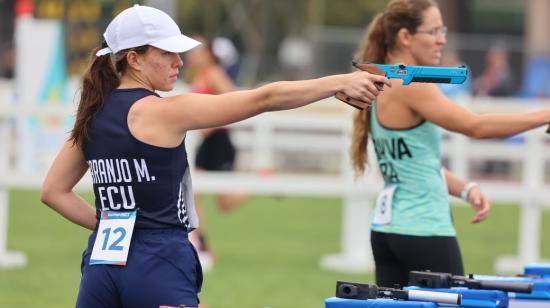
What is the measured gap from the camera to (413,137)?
22.6 ft


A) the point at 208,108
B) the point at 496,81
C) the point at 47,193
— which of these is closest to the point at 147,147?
the point at 208,108

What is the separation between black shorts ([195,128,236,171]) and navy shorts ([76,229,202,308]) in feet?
27.4

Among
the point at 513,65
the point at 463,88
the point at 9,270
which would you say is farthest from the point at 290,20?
the point at 9,270

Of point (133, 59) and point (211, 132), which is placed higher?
point (211, 132)

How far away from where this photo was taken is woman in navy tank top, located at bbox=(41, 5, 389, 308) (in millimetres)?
5465

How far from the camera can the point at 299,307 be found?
10.8m

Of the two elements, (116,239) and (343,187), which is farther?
(343,187)

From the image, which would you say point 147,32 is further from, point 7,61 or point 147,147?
point 7,61

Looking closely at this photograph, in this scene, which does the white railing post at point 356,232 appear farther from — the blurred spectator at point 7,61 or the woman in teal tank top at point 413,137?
the blurred spectator at point 7,61

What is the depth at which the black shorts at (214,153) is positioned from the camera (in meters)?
14.0

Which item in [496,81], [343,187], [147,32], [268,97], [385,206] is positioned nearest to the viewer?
[268,97]

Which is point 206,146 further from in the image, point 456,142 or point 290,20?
point 290,20

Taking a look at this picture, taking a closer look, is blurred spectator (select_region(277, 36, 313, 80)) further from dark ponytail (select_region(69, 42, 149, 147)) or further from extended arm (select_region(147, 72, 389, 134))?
extended arm (select_region(147, 72, 389, 134))

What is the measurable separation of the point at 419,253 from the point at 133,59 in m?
1.98
